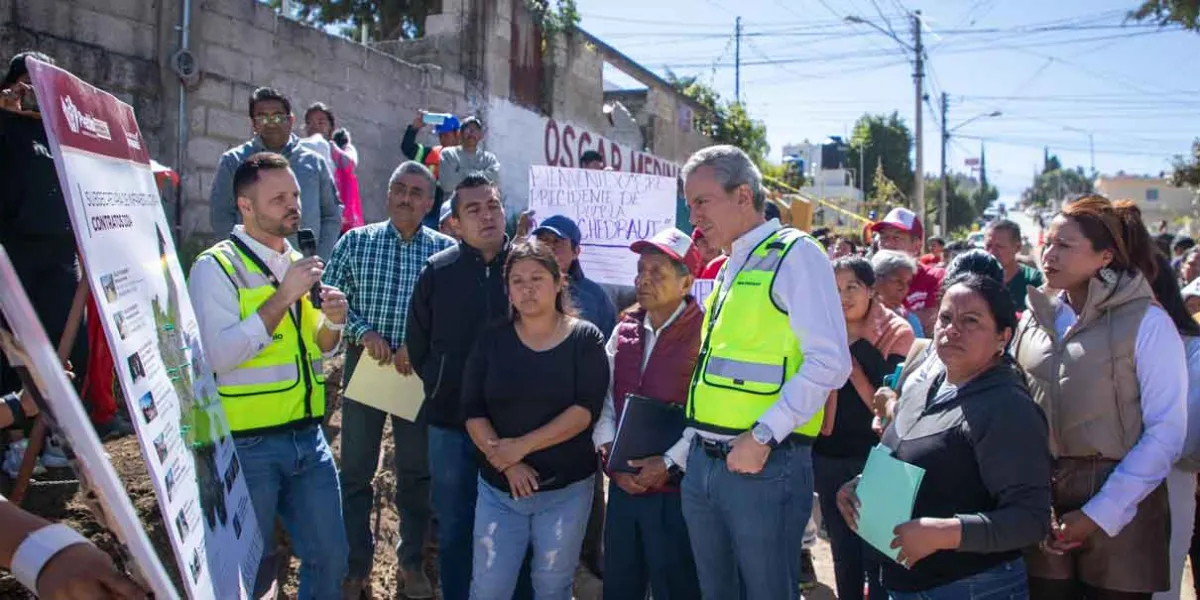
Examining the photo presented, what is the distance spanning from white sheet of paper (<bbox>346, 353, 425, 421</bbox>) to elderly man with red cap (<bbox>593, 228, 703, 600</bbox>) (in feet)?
3.49

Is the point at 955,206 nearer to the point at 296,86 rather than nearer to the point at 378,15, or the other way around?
the point at 378,15

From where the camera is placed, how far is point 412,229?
493 cm

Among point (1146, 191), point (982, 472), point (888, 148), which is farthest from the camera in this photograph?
point (1146, 191)

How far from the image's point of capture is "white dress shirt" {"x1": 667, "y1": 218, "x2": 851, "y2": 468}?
10.1 feet

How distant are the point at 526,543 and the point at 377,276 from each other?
1.74m

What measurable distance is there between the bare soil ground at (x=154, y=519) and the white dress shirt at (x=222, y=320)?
545 millimetres

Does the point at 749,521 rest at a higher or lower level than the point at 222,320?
lower

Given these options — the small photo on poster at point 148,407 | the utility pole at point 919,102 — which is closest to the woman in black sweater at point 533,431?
the small photo on poster at point 148,407

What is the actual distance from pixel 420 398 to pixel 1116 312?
10.2ft

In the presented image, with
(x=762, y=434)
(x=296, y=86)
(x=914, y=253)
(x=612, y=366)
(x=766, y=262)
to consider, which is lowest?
(x=762, y=434)

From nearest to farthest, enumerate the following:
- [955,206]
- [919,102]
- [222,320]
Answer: [222,320] → [919,102] → [955,206]

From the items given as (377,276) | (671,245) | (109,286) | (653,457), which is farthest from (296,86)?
(109,286)

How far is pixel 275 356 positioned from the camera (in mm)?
3541

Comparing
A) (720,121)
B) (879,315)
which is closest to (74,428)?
(879,315)
